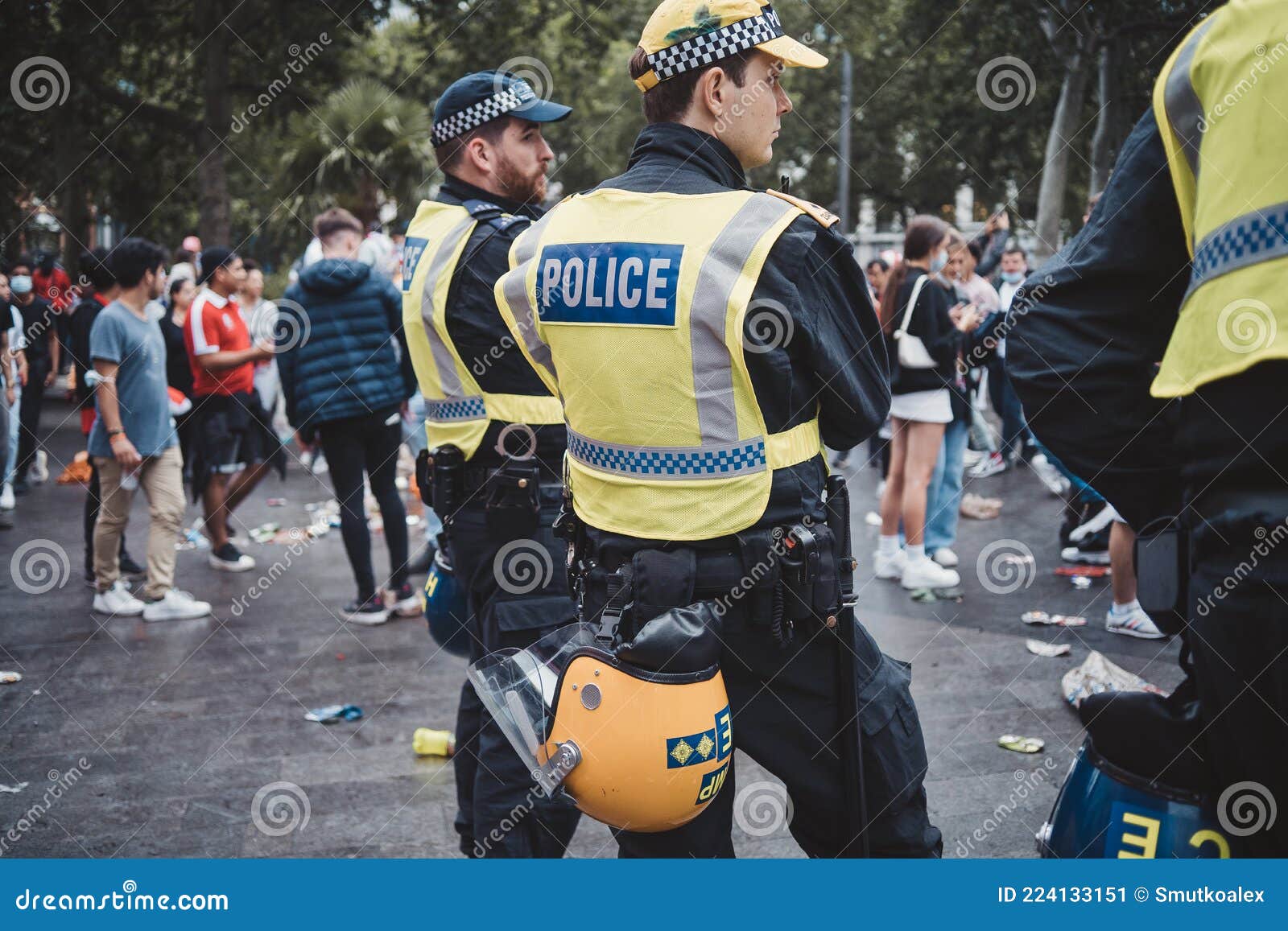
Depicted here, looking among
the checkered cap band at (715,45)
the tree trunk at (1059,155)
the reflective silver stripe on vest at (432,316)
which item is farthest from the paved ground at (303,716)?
the tree trunk at (1059,155)

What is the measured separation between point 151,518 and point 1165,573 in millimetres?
6236

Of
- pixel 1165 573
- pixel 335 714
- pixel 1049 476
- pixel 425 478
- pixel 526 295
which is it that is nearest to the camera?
pixel 1165 573

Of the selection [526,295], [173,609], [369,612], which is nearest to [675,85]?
[526,295]

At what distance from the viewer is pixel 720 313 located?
2197mm

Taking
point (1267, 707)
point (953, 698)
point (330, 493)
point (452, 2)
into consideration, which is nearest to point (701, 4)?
point (1267, 707)

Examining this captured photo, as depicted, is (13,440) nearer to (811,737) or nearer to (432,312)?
(432,312)

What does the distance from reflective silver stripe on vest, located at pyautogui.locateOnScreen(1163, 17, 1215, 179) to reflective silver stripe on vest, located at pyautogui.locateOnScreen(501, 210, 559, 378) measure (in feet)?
4.03

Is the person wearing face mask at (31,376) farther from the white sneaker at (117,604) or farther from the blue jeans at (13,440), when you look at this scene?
the white sneaker at (117,604)

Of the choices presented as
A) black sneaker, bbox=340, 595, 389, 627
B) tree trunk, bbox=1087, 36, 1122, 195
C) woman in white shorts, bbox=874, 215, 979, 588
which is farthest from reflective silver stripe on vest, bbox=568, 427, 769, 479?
tree trunk, bbox=1087, 36, 1122, 195

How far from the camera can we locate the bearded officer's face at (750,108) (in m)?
2.40

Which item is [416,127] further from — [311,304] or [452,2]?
[311,304]

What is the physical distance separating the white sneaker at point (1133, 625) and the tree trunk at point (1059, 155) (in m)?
10.7

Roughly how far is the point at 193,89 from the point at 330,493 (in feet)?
51.7

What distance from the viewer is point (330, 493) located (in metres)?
11.0
